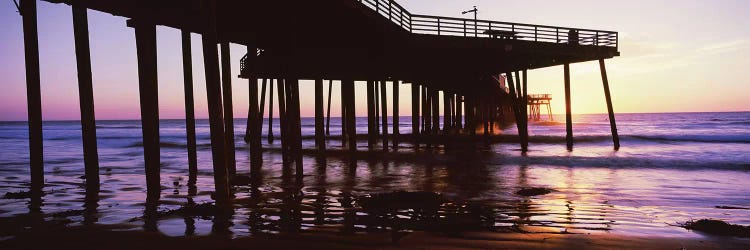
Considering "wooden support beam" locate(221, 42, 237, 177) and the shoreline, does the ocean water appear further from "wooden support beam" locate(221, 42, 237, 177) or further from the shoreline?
"wooden support beam" locate(221, 42, 237, 177)

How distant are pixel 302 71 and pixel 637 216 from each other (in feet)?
44.3

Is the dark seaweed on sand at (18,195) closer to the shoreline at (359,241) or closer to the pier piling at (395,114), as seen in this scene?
the shoreline at (359,241)

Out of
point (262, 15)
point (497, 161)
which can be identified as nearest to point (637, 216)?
point (262, 15)

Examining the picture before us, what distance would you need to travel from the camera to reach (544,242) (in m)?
5.31

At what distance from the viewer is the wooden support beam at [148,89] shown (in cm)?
775

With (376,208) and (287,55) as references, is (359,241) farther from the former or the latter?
(287,55)

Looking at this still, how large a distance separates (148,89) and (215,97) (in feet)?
4.67

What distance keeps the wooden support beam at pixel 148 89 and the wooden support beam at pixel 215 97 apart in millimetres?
1270

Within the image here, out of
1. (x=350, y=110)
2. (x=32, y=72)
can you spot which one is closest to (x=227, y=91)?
(x=32, y=72)

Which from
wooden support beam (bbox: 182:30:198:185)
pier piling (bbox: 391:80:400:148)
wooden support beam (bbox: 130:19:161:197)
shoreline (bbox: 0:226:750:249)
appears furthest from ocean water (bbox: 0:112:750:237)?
pier piling (bbox: 391:80:400:148)

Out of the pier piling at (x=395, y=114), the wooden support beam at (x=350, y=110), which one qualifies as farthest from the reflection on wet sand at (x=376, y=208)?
the pier piling at (x=395, y=114)

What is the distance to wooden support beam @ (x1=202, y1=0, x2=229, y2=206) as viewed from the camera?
22.9ft

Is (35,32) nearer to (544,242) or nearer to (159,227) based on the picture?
(159,227)

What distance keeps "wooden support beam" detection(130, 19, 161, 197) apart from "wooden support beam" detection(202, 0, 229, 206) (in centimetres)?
127
